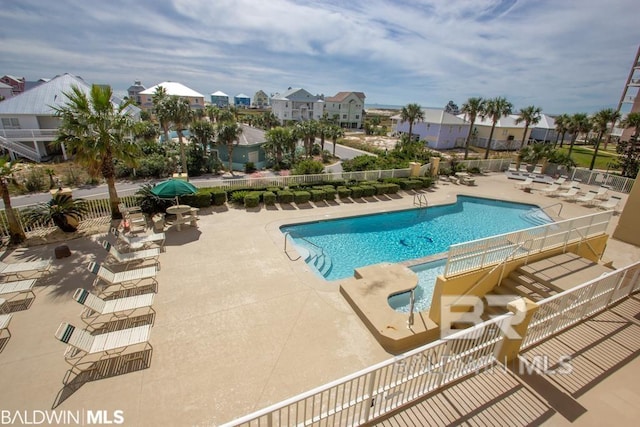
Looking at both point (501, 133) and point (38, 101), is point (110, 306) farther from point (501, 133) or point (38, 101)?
point (501, 133)

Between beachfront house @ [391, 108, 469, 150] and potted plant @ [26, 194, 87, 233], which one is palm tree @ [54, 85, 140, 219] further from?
beachfront house @ [391, 108, 469, 150]

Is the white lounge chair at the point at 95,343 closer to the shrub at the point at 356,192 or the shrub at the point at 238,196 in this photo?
the shrub at the point at 238,196

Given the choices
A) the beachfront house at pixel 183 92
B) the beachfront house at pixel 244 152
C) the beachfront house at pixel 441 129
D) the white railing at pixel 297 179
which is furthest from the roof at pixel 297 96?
the white railing at pixel 297 179

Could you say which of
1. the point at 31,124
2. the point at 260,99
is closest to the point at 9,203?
the point at 31,124

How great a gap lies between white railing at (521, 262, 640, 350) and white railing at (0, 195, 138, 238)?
47.4 feet

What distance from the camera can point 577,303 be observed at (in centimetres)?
608

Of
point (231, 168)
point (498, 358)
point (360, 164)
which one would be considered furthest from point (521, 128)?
point (498, 358)

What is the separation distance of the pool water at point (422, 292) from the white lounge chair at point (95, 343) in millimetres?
6129

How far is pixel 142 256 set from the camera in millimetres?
8578

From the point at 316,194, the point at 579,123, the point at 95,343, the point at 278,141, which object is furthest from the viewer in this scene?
the point at 579,123

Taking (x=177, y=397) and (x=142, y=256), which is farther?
(x=142, y=256)

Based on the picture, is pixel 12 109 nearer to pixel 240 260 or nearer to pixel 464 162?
pixel 240 260

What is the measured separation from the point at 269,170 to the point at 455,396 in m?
27.5

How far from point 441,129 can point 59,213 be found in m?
41.9
